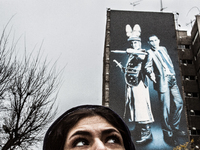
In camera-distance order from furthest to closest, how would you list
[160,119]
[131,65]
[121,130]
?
[131,65]
[160,119]
[121,130]

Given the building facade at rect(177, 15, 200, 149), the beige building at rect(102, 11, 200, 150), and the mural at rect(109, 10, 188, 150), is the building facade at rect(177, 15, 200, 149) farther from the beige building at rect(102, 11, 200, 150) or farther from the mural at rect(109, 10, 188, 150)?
the mural at rect(109, 10, 188, 150)

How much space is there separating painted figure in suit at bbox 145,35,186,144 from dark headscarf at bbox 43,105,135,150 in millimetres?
26020

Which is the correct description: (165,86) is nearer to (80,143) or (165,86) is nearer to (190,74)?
(190,74)

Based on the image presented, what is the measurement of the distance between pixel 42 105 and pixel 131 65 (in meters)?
24.6

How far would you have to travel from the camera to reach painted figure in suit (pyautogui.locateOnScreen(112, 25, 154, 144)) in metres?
25.7

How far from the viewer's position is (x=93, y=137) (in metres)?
1.08

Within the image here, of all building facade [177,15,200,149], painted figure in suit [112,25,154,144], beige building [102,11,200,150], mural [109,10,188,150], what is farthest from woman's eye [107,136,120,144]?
building facade [177,15,200,149]

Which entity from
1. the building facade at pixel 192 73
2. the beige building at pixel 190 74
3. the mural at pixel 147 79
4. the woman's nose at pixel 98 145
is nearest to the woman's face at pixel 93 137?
the woman's nose at pixel 98 145

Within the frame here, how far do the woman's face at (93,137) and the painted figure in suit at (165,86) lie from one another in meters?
26.1

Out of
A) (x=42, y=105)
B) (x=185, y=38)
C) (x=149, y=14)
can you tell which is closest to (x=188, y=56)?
(x=185, y=38)

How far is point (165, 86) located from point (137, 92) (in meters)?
3.77

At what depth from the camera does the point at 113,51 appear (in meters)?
29.4

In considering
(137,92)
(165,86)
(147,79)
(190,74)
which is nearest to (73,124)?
(137,92)

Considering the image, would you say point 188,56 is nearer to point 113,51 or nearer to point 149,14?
point 149,14
